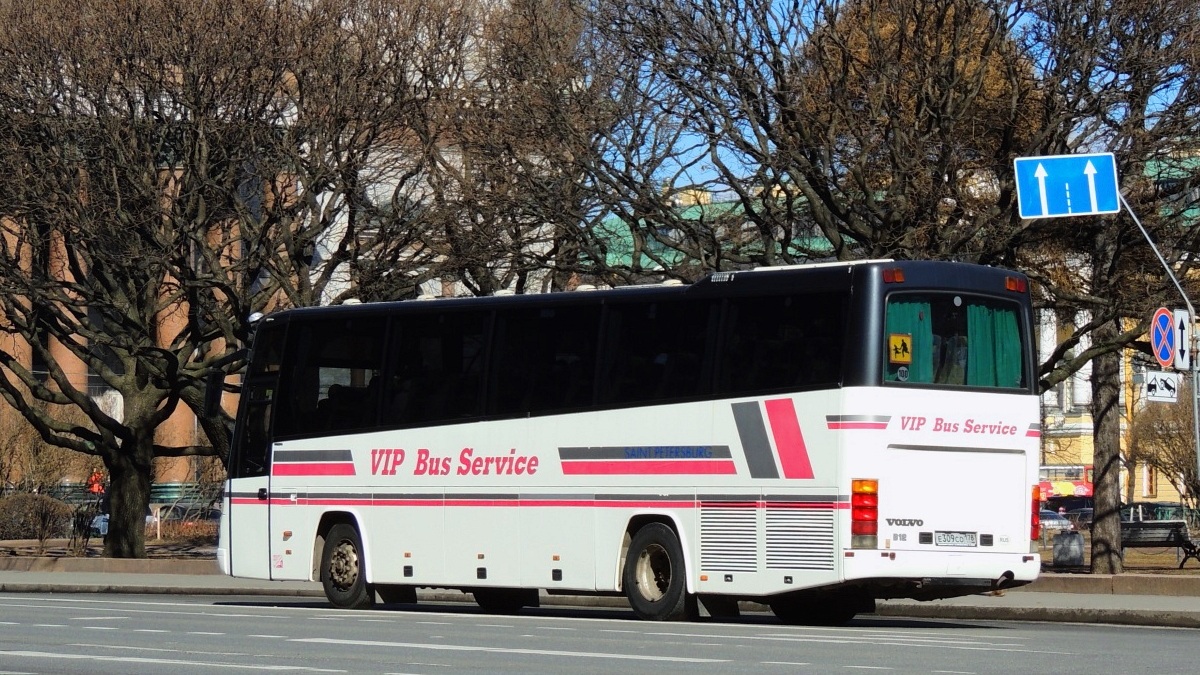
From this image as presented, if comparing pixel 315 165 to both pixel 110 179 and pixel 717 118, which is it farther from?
pixel 717 118

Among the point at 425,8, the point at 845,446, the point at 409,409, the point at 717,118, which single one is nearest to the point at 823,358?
the point at 845,446

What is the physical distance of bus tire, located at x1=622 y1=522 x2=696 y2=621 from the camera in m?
20.3

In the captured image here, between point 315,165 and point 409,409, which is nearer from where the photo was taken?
point 409,409

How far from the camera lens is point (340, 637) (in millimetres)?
16406

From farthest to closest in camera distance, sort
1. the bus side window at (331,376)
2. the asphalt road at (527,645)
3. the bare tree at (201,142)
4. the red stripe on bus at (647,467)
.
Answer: the bare tree at (201,142) < the bus side window at (331,376) < the red stripe on bus at (647,467) < the asphalt road at (527,645)

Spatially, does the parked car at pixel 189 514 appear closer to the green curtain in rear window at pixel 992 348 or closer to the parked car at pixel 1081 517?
the parked car at pixel 1081 517

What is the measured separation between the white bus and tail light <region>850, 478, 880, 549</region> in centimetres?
2

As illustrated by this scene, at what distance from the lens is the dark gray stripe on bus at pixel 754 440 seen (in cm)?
1958

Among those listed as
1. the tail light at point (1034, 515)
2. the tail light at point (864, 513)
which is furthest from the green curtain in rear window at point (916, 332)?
the tail light at point (1034, 515)

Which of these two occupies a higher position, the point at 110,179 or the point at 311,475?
the point at 110,179

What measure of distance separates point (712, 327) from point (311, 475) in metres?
6.04

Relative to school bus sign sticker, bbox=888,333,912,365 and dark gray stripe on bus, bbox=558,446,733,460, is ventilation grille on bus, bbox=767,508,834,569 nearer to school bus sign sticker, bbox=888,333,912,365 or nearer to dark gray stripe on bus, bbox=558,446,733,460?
dark gray stripe on bus, bbox=558,446,733,460

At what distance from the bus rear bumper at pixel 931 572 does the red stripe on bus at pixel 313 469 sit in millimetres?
6791

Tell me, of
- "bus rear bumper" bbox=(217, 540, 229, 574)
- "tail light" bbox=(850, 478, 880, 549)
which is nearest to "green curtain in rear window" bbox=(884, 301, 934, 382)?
"tail light" bbox=(850, 478, 880, 549)
